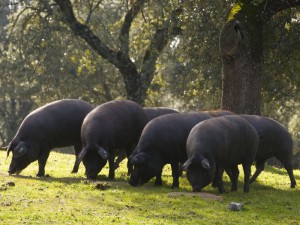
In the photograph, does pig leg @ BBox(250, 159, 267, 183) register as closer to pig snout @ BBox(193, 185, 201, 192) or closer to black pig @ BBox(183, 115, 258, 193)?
black pig @ BBox(183, 115, 258, 193)

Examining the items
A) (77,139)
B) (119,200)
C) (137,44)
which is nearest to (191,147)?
(119,200)

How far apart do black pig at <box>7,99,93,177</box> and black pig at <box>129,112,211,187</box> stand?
2697 mm

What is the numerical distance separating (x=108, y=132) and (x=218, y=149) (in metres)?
2.92

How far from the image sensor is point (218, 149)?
1398cm

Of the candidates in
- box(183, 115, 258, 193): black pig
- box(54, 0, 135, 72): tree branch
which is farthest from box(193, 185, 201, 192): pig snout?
box(54, 0, 135, 72): tree branch

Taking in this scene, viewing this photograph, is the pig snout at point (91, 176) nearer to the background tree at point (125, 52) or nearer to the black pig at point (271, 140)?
the black pig at point (271, 140)

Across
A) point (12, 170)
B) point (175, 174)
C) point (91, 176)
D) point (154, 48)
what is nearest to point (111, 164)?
point (91, 176)

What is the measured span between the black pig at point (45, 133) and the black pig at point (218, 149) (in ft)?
12.9

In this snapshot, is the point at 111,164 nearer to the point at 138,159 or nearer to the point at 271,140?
the point at 138,159

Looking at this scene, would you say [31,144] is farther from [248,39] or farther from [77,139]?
[248,39]

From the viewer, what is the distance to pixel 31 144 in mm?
16125

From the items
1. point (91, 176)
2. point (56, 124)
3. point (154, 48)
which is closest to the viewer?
point (91, 176)

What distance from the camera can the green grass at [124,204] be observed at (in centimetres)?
1077

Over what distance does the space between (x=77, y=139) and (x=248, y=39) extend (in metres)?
5.94
